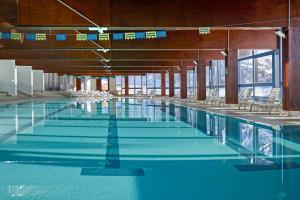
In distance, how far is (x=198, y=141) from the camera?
7512mm

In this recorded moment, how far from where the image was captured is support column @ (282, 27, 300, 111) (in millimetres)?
12367

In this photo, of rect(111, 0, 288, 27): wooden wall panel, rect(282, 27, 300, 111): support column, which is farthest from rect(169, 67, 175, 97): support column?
rect(111, 0, 288, 27): wooden wall panel

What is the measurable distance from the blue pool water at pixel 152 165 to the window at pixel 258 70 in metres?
13.6

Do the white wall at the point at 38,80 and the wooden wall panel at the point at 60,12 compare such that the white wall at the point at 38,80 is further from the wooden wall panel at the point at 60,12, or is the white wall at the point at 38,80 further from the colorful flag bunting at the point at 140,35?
the wooden wall panel at the point at 60,12

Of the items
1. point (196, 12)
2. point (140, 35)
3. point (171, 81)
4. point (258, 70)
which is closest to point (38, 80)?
point (171, 81)

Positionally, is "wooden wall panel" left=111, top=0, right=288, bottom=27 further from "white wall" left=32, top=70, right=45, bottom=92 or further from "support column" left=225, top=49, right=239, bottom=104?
"white wall" left=32, top=70, right=45, bottom=92

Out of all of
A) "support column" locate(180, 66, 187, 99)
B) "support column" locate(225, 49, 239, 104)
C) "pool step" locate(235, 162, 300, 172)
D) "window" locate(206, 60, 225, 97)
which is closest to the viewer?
"pool step" locate(235, 162, 300, 172)

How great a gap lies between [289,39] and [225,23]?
2197 millimetres

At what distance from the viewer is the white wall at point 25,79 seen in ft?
112

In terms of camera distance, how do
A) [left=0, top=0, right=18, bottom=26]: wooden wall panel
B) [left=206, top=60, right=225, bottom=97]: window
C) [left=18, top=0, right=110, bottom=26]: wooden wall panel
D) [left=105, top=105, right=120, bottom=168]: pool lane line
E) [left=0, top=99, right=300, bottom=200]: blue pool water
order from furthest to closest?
[left=206, top=60, right=225, bottom=97]: window, [left=0, top=0, right=18, bottom=26]: wooden wall panel, [left=18, top=0, right=110, bottom=26]: wooden wall panel, [left=105, top=105, right=120, bottom=168]: pool lane line, [left=0, top=99, right=300, bottom=200]: blue pool water

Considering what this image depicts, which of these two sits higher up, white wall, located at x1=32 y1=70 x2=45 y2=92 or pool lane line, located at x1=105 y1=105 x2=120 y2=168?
white wall, located at x1=32 y1=70 x2=45 y2=92

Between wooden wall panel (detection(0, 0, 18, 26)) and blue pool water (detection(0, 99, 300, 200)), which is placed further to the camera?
wooden wall panel (detection(0, 0, 18, 26))

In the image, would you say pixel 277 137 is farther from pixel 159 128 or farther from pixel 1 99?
pixel 1 99

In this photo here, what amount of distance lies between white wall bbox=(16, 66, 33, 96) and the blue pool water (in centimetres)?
2644
